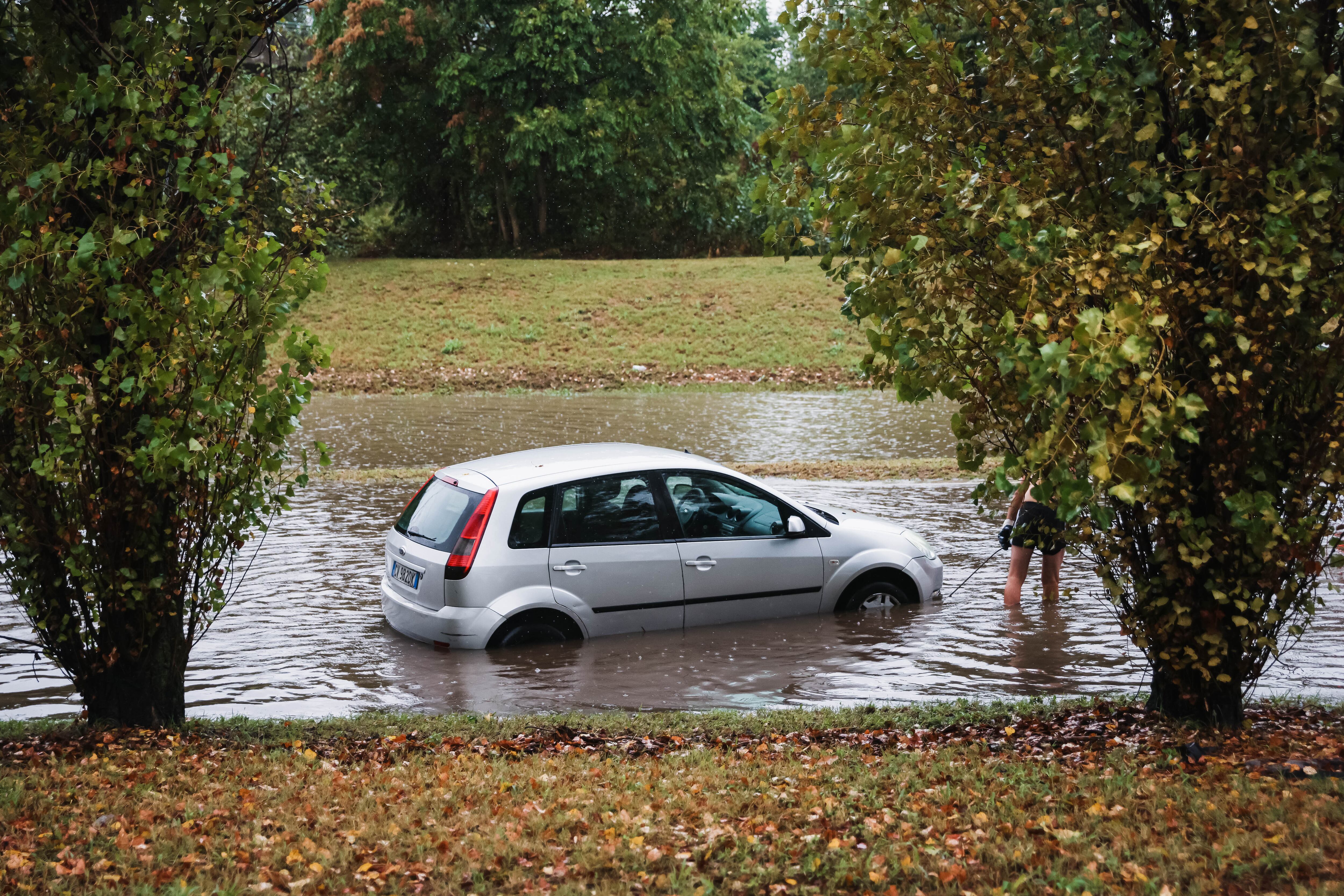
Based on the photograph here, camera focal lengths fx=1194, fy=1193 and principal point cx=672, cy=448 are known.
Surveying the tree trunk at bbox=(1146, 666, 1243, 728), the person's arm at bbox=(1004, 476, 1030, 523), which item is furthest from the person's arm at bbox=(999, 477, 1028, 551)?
the tree trunk at bbox=(1146, 666, 1243, 728)

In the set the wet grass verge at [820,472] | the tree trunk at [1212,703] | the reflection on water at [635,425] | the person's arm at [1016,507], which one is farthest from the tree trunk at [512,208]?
the tree trunk at [1212,703]

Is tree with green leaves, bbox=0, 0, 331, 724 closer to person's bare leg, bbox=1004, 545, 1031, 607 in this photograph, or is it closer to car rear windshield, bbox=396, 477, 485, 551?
car rear windshield, bbox=396, 477, 485, 551

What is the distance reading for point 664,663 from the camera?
873cm

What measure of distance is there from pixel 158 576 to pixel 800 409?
21.2m

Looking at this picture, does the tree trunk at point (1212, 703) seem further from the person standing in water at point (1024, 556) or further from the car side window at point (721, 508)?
the car side window at point (721, 508)

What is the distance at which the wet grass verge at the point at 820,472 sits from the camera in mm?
16969

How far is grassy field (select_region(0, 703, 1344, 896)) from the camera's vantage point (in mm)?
4344

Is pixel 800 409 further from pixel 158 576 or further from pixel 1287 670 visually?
pixel 158 576

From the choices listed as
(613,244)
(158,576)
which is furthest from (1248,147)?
(613,244)

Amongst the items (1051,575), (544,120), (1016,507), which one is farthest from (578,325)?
(1051,575)

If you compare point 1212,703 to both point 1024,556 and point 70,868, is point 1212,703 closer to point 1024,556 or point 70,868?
point 1024,556

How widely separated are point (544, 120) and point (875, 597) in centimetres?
3671

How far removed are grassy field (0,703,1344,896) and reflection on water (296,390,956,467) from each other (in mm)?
12545

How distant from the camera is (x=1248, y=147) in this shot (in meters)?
5.41
